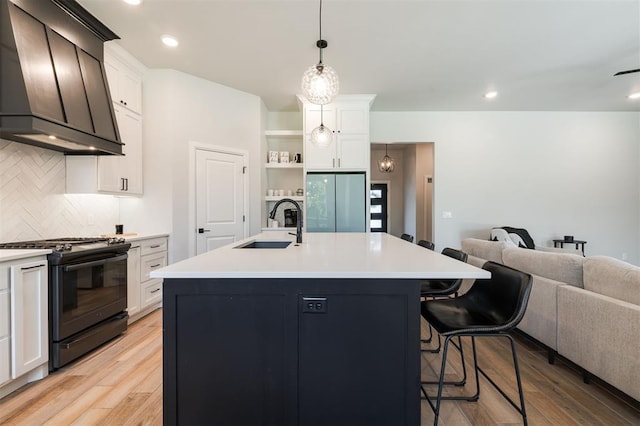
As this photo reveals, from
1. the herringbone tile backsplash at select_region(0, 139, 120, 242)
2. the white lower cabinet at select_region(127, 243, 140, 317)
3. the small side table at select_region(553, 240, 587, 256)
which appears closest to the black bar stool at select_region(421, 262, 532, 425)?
the white lower cabinet at select_region(127, 243, 140, 317)

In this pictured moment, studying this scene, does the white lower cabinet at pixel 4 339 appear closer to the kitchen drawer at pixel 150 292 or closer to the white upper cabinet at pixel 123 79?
the kitchen drawer at pixel 150 292

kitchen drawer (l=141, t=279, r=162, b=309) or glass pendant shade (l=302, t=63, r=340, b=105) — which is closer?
glass pendant shade (l=302, t=63, r=340, b=105)

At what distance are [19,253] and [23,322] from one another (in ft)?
1.50

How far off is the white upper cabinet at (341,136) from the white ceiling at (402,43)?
9.4 inches

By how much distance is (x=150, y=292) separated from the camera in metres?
3.35

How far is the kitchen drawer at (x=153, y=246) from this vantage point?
320 cm

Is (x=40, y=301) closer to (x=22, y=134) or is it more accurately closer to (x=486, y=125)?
(x=22, y=134)

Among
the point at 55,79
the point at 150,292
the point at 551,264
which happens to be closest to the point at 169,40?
the point at 55,79

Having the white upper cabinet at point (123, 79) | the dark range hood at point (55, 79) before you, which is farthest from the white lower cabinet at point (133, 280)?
the white upper cabinet at point (123, 79)

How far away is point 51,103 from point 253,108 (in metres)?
2.65

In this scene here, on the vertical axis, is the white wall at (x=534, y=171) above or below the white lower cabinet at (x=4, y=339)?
above

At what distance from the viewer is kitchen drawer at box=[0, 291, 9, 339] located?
1.84 metres

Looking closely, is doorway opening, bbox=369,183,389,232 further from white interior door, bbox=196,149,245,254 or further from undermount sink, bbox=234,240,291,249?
undermount sink, bbox=234,240,291,249

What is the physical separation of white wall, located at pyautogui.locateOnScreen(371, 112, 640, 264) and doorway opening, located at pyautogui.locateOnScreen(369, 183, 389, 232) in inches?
126
